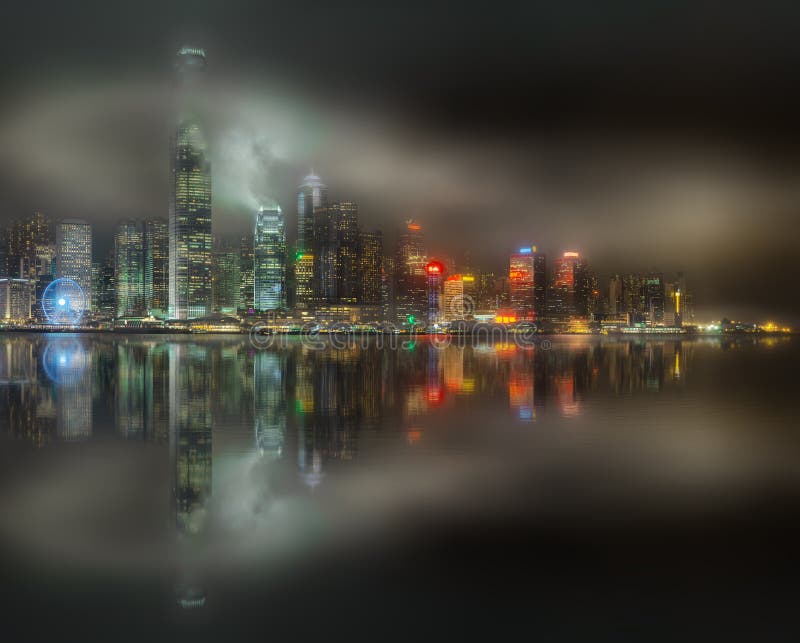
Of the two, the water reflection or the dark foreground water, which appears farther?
the water reflection

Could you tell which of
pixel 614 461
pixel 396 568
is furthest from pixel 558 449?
pixel 396 568

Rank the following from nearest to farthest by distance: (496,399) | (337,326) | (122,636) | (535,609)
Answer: (122,636)
(535,609)
(496,399)
(337,326)

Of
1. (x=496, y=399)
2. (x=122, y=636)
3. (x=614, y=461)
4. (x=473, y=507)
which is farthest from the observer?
(x=496, y=399)

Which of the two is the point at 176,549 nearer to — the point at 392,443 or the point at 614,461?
the point at 392,443

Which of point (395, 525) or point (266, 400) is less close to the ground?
point (395, 525)

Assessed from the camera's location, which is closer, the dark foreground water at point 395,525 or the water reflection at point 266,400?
the dark foreground water at point 395,525

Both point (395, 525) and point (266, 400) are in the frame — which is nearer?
point (395, 525)

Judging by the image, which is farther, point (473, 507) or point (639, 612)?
point (473, 507)
